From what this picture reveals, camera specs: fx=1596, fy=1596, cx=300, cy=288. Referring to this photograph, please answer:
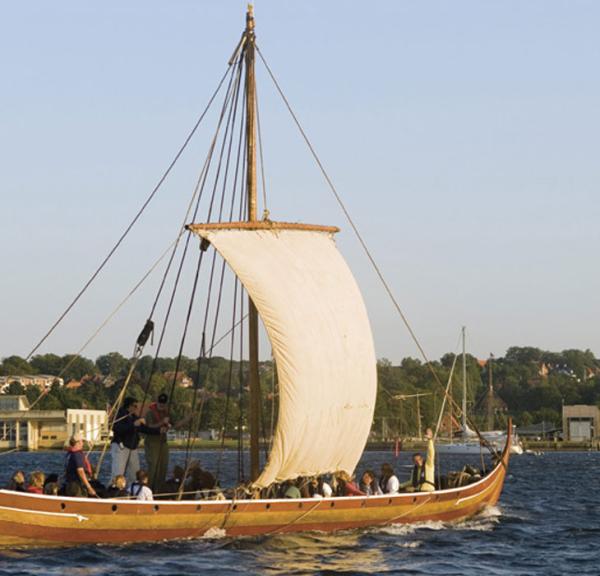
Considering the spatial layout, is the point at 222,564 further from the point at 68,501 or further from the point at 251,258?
the point at 251,258

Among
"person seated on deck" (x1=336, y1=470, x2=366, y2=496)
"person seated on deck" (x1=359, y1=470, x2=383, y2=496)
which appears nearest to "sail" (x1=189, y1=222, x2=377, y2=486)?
"person seated on deck" (x1=336, y1=470, x2=366, y2=496)

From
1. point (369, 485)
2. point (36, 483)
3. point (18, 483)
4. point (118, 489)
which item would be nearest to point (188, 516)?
point (118, 489)

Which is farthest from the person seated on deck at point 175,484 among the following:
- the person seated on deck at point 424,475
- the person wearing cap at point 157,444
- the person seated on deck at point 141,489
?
the person seated on deck at point 424,475

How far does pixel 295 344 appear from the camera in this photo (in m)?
39.5

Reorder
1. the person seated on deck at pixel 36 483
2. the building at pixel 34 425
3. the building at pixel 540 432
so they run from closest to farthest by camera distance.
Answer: the person seated on deck at pixel 36 483, the building at pixel 34 425, the building at pixel 540 432

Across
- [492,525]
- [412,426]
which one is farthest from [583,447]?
[492,525]

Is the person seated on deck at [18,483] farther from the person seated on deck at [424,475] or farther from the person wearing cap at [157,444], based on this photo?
the person seated on deck at [424,475]

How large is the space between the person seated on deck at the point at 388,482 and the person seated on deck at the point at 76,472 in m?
8.44

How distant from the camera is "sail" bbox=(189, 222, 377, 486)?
39250 mm

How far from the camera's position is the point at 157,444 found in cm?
3816

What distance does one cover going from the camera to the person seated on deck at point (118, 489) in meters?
35.6

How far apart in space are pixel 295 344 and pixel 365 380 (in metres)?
3.09

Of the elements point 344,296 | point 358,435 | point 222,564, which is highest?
point 344,296

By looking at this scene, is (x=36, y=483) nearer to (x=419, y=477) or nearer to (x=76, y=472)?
(x=76, y=472)
